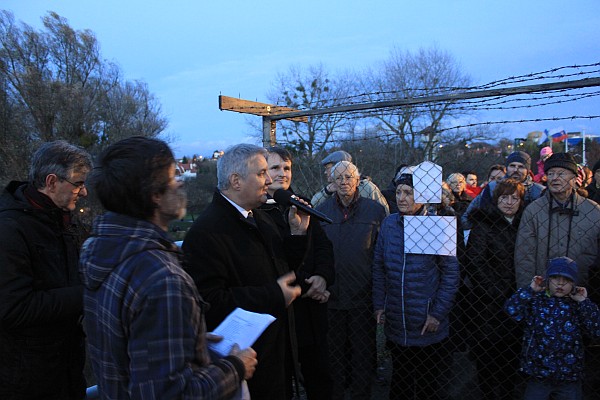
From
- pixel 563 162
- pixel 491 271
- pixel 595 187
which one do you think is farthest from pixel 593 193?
pixel 491 271

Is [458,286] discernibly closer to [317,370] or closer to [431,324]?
[431,324]

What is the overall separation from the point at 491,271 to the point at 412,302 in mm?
717

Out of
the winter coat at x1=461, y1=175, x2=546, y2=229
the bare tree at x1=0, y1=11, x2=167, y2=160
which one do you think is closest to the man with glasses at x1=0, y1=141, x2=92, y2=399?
the winter coat at x1=461, y1=175, x2=546, y2=229

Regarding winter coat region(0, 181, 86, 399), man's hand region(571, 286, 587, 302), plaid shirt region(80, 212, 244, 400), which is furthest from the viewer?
man's hand region(571, 286, 587, 302)

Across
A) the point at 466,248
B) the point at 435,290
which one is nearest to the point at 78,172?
the point at 435,290

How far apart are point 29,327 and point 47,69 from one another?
1108 inches

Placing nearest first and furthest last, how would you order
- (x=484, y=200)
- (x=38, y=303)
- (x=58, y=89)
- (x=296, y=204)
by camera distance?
(x=38, y=303) < (x=296, y=204) < (x=484, y=200) < (x=58, y=89)

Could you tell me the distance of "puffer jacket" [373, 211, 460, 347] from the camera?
10.6 ft

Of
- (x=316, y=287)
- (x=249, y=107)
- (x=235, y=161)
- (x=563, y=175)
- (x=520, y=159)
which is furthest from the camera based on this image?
(x=520, y=159)

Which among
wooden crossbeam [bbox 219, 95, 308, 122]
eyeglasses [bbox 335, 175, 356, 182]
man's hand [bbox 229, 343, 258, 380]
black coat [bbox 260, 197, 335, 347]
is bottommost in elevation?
black coat [bbox 260, 197, 335, 347]

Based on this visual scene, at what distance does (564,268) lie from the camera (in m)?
2.89

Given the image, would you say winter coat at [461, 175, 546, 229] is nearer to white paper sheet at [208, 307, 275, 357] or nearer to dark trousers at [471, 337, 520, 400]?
dark trousers at [471, 337, 520, 400]

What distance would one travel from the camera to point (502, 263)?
11.2 ft

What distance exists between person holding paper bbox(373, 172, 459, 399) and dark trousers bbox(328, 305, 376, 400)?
171 millimetres
